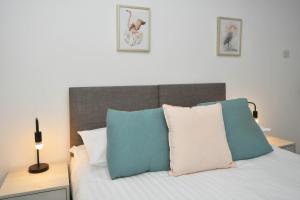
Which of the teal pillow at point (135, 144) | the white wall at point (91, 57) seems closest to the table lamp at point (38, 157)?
the white wall at point (91, 57)

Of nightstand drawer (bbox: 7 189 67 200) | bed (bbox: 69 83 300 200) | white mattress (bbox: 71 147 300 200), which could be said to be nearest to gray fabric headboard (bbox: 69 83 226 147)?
bed (bbox: 69 83 300 200)

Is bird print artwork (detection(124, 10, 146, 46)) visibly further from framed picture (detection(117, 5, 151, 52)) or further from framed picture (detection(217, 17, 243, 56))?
framed picture (detection(217, 17, 243, 56))

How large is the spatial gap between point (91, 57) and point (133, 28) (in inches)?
18.3

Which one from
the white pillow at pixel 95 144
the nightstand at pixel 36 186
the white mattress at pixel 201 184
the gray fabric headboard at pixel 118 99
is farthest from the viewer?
the gray fabric headboard at pixel 118 99

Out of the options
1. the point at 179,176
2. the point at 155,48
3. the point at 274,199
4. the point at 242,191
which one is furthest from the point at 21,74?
the point at 274,199

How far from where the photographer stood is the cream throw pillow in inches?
62.7

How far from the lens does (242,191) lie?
135cm

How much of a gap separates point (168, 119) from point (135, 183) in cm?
48

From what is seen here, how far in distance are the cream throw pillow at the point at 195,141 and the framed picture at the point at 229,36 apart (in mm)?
1125

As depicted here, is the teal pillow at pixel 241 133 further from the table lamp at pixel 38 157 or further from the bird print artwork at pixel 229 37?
the table lamp at pixel 38 157

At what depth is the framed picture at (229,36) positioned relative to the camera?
101 inches

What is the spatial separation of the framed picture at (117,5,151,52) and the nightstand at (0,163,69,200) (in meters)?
1.17

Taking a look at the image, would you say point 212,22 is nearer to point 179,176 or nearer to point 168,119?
point 168,119

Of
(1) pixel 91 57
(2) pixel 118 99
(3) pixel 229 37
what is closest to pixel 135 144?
(2) pixel 118 99
